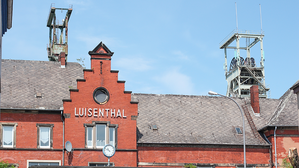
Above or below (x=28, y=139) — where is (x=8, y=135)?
above

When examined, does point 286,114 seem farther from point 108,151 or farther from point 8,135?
point 8,135

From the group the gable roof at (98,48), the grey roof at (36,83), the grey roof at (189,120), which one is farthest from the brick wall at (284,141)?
the grey roof at (36,83)

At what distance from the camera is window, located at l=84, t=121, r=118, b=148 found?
4038 centimetres

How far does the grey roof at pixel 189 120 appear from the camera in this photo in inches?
1738

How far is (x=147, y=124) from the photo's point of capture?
44.8 metres

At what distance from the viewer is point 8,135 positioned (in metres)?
39.9

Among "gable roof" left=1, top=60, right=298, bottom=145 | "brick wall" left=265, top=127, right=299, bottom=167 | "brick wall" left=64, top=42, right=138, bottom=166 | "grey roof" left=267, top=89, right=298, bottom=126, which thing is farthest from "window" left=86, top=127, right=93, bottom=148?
"brick wall" left=265, top=127, right=299, bottom=167

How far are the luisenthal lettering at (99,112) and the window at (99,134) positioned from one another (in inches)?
26.3

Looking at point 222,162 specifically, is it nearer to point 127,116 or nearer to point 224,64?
point 127,116

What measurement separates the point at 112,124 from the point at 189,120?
8510mm

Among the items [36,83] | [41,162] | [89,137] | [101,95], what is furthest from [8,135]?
[101,95]

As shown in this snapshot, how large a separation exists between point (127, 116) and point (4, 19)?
72.9 ft

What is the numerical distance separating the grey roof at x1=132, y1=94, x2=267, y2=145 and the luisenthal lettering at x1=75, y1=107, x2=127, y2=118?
9.92 feet

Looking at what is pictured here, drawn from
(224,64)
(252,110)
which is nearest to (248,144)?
(252,110)
